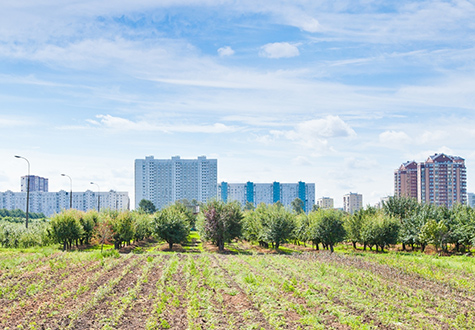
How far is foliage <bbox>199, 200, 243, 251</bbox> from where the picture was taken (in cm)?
3834

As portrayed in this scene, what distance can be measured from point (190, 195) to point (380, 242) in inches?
5877

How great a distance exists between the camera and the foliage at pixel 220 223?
3834 centimetres

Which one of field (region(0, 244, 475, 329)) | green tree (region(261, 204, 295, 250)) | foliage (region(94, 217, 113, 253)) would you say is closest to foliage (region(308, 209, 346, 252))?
green tree (region(261, 204, 295, 250))

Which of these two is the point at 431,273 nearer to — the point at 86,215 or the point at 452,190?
the point at 86,215

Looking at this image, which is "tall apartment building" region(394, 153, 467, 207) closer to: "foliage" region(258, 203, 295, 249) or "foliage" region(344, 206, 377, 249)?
"foliage" region(344, 206, 377, 249)

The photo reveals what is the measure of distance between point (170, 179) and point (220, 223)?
151 m

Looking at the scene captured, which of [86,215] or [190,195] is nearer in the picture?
[86,215]

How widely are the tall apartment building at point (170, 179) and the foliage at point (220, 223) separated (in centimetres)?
14758

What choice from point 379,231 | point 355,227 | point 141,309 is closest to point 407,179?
point 355,227

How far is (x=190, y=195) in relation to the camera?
186875 mm

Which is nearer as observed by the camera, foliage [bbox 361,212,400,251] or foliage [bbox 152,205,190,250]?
foliage [bbox 152,205,190,250]

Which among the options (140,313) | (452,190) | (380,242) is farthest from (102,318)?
(452,190)

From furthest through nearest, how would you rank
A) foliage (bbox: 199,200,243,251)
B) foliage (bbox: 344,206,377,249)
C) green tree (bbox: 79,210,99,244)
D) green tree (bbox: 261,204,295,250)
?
foliage (bbox: 344,206,377,249) → green tree (bbox: 79,210,99,244) → green tree (bbox: 261,204,295,250) → foliage (bbox: 199,200,243,251)

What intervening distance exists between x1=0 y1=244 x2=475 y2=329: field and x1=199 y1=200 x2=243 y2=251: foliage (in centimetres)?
1539
